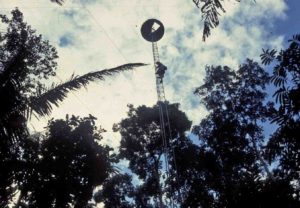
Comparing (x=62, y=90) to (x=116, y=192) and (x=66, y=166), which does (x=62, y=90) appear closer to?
(x=66, y=166)

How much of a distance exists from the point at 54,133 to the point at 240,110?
15895mm

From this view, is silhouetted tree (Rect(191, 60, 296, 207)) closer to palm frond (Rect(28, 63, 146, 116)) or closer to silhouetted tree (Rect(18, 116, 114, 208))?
silhouetted tree (Rect(18, 116, 114, 208))

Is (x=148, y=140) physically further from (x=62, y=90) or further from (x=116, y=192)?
(x=62, y=90)

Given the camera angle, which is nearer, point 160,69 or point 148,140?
point 160,69

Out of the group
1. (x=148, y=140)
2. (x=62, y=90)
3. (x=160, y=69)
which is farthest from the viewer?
(x=148, y=140)

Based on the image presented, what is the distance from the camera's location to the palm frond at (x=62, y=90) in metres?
4.23

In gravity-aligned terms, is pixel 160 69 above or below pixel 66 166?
above

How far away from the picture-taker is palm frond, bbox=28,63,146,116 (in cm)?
423

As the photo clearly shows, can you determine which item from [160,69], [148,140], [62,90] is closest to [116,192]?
[148,140]

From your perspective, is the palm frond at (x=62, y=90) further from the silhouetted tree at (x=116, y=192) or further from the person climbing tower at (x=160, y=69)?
the silhouetted tree at (x=116, y=192)

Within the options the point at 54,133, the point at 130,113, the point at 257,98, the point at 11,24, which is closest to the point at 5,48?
the point at 11,24

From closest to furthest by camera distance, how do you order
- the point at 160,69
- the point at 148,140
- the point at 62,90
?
the point at 62,90 < the point at 160,69 < the point at 148,140

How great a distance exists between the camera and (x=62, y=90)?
4379mm

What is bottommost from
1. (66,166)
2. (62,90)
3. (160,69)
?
(62,90)
